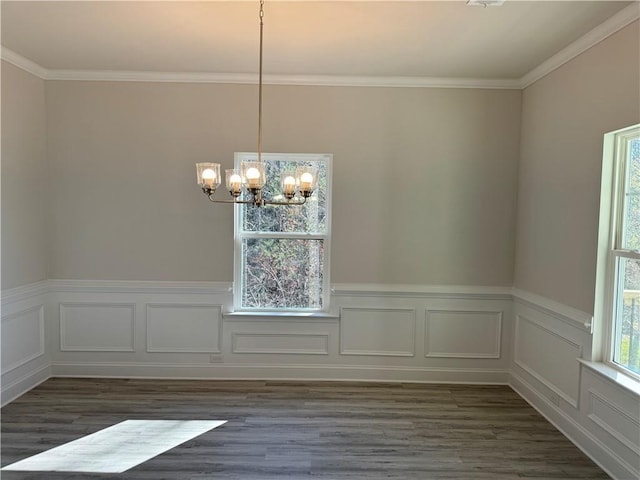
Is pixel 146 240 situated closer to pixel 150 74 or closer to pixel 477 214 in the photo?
pixel 150 74

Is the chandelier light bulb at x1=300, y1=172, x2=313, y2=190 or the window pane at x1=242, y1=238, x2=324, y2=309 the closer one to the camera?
the chandelier light bulb at x1=300, y1=172, x2=313, y2=190

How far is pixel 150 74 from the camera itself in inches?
142

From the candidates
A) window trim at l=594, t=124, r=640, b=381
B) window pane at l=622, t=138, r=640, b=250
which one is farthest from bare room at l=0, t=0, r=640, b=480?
window pane at l=622, t=138, r=640, b=250

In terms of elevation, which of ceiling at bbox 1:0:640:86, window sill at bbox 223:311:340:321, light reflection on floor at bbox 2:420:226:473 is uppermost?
ceiling at bbox 1:0:640:86

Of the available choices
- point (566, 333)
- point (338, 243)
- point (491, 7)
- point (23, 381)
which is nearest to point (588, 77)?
point (491, 7)

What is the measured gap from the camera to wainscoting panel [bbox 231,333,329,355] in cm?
379

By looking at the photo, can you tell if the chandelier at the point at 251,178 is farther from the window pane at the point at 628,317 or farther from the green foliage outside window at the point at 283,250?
the window pane at the point at 628,317

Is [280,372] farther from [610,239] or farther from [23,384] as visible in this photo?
[610,239]

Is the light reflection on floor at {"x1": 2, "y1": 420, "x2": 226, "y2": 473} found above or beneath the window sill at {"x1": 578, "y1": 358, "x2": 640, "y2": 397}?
beneath

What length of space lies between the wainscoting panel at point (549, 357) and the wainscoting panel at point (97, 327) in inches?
142

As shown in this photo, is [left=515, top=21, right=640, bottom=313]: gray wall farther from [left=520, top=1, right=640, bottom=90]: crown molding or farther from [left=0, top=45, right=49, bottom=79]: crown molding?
[left=0, top=45, right=49, bottom=79]: crown molding

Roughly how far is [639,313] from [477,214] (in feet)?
5.04

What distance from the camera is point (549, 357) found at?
3.15 meters

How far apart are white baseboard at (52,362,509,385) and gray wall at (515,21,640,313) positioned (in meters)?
1.02
